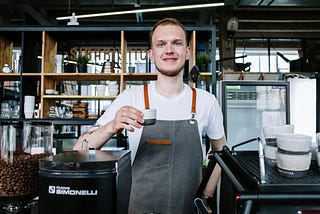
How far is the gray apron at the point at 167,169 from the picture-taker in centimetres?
141

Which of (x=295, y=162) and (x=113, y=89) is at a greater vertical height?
(x=113, y=89)

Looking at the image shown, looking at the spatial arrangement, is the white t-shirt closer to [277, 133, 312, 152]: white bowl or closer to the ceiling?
[277, 133, 312, 152]: white bowl

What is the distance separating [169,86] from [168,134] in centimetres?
23

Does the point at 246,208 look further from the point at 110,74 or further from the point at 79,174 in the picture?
the point at 110,74

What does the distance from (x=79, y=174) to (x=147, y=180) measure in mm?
740

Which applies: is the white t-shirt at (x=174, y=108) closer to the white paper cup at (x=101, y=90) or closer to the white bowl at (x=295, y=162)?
the white bowl at (x=295, y=162)

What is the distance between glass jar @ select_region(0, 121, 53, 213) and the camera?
2.87ft

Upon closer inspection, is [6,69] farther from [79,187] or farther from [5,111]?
[79,187]

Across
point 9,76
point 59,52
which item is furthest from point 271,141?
point 59,52

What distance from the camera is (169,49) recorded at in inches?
57.7

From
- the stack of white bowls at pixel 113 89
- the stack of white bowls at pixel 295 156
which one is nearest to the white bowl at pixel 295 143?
the stack of white bowls at pixel 295 156

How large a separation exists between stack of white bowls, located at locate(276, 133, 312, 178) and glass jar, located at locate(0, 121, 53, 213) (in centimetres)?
64

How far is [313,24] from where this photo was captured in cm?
980

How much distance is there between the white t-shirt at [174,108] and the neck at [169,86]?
0.7 inches
